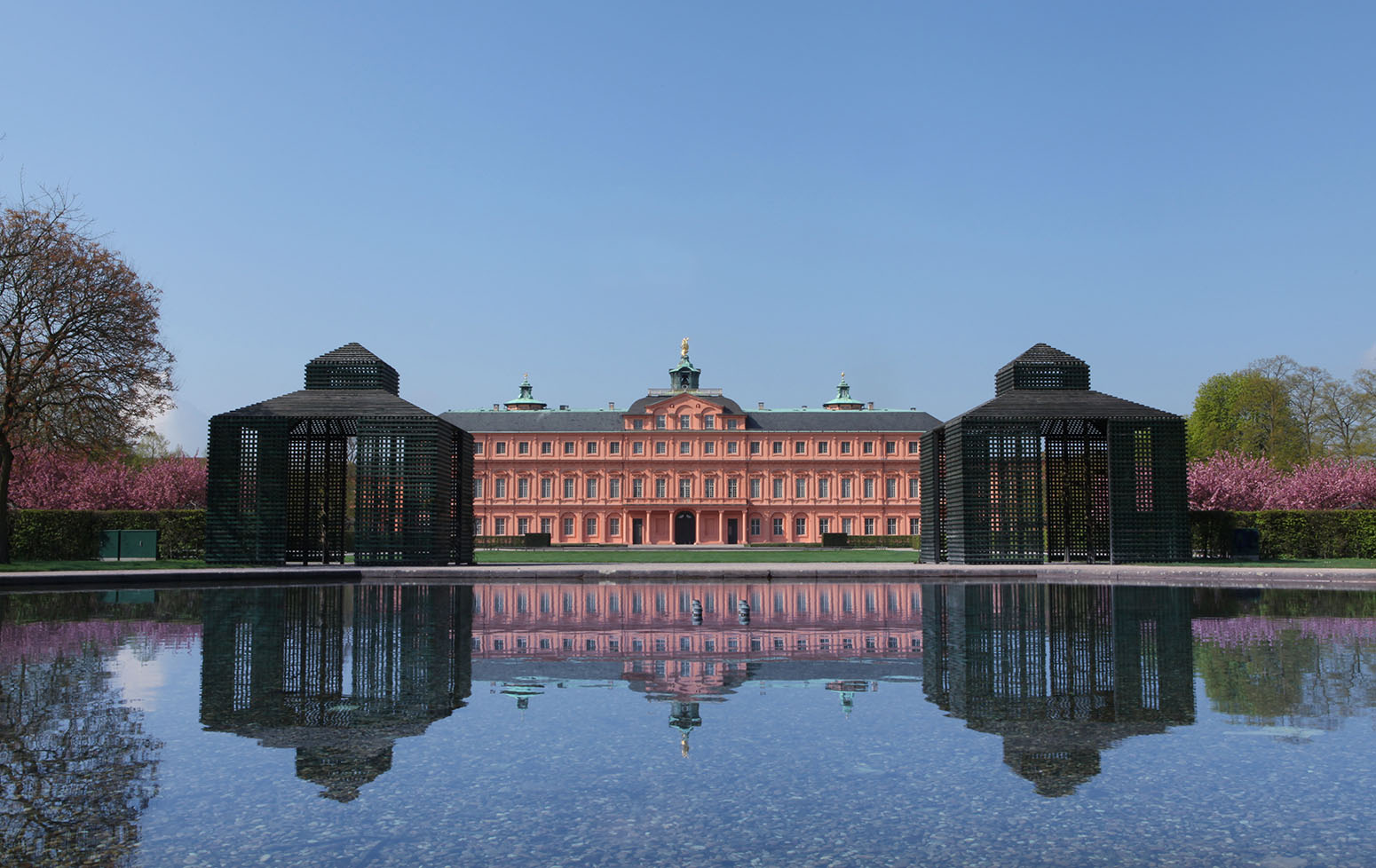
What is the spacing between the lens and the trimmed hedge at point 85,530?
96.5ft

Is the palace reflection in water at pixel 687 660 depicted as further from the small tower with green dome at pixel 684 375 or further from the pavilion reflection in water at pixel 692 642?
the small tower with green dome at pixel 684 375

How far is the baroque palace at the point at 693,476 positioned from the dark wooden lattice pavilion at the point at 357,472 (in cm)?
5326

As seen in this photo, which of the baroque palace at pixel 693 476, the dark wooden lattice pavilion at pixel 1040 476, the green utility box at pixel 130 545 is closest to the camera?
the dark wooden lattice pavilion at pixel 1040 476

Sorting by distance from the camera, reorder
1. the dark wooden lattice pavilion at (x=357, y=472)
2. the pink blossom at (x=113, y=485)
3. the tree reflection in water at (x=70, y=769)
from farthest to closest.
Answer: the pink blossom at (x=113, y=485), the dark wooden lattice pavilion at (x=357, y=472), the tree reflection in water at (x=70, y=769)

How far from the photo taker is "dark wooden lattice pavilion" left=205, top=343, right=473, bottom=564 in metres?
24.4

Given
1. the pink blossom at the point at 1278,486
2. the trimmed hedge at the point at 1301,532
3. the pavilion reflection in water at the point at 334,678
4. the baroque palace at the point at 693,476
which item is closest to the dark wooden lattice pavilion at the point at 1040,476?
the trimmed hedge at the point at 1301,532

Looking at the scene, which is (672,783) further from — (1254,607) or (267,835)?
(1254,607)

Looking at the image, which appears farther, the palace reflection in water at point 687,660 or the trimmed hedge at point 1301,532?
the trimmed hedge at point 1301,532

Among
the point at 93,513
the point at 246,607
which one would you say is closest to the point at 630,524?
the point at 93,513

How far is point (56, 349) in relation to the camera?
2653 cm

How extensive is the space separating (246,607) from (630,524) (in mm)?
65046

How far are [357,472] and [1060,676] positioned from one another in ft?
64.7

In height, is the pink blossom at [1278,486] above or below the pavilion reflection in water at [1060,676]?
above

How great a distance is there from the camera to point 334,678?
26.0 ft
